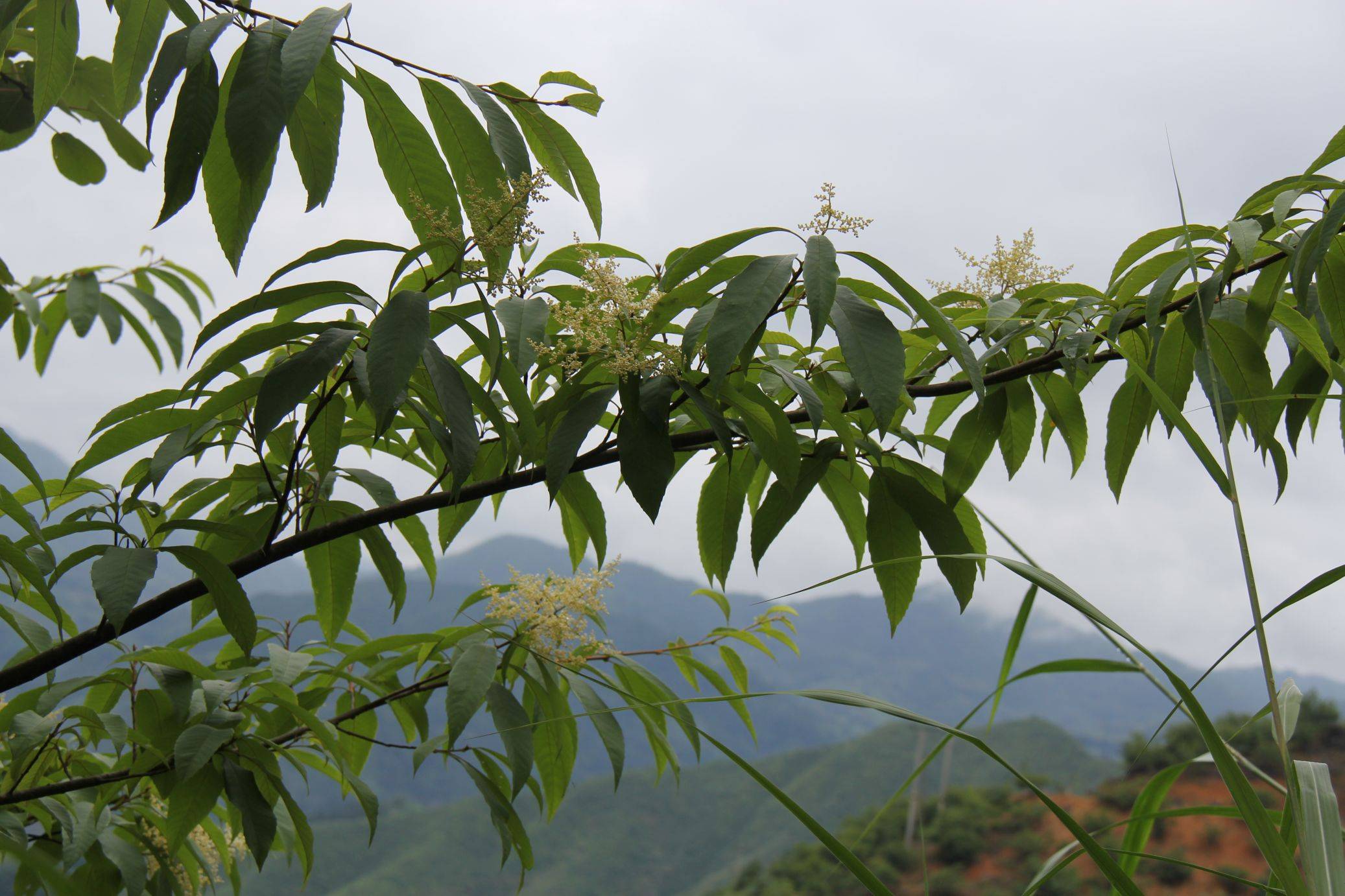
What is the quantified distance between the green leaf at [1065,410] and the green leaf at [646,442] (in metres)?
0.35

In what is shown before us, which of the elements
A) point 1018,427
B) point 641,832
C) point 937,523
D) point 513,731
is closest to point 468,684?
point 513,731

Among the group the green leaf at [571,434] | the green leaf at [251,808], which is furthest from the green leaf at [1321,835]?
the green leaf at [251,808]

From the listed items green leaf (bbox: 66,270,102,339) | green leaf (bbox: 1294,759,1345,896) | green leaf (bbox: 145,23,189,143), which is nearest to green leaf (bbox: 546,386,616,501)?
green leaf (bbox: 145,23,189,143)

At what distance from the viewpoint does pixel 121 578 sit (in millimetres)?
624

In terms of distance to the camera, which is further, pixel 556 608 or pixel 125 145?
pixel 125 145

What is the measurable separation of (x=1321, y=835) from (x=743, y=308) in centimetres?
37

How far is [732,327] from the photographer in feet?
1.82

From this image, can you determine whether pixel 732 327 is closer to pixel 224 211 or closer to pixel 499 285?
pixel 499 285

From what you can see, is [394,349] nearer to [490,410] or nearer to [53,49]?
[490,410]

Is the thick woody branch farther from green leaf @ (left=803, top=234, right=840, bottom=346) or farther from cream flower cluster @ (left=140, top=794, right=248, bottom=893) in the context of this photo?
cream flower cluster @ (left=140, top=794, right=248, bottom=893)

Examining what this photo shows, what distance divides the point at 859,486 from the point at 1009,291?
25 cm

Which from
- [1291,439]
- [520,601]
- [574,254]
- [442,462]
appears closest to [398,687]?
[520,601]

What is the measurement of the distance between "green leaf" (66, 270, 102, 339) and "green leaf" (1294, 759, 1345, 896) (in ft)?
4.87

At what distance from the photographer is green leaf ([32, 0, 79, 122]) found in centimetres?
69
